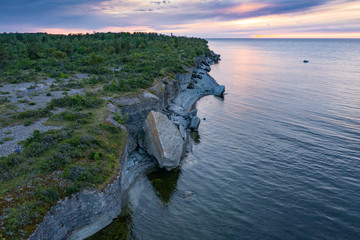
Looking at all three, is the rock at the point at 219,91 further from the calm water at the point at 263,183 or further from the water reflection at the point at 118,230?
the water reflection at the point at 118,230

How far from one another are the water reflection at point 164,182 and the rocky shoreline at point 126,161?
0.95 metres

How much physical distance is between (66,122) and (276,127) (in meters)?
33.1

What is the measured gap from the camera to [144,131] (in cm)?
2988

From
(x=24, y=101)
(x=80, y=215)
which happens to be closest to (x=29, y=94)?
(x=24, y=101)

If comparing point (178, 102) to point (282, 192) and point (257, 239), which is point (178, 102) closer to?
point (282, 192)

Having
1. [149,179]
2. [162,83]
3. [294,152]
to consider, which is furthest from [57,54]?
[294,152]

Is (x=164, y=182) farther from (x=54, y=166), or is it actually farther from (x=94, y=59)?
(x=94, y=59)

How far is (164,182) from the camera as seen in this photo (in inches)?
1006

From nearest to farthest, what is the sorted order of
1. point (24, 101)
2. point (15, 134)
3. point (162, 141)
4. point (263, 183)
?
point (15, 134)
point (263, 183)
point (162, 141)
point (24, 101)

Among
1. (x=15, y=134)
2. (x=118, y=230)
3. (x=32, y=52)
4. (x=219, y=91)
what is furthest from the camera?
(x=32, y=52)

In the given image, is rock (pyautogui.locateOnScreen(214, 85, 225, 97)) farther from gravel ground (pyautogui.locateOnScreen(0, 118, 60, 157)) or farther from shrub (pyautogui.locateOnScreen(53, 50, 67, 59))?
gravel ground (pyautogui.locateOnScreen(0, 118, 60, 157))

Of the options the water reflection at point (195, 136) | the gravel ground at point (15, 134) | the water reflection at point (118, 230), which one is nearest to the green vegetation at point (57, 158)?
the gravel ground at point (15, 134)

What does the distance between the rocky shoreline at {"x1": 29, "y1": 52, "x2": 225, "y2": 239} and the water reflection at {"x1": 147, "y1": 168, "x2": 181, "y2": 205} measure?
3.11ft

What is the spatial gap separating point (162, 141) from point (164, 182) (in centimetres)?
470
